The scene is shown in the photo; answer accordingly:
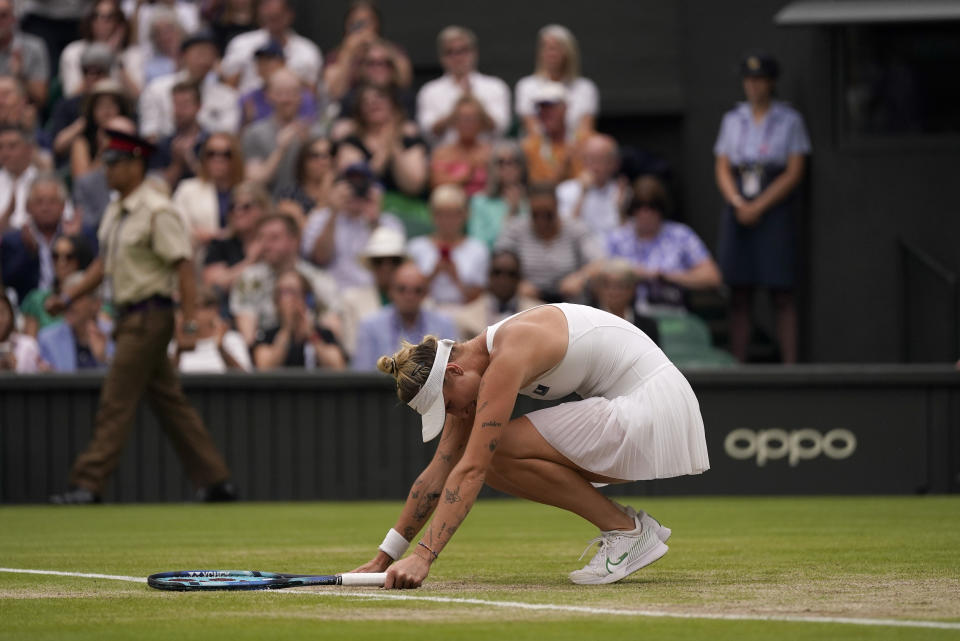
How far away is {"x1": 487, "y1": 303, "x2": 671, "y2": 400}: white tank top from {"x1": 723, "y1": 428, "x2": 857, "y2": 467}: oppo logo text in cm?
657

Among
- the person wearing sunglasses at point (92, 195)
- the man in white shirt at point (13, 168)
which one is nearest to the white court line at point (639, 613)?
the person wearing sunglasses at point (92, 195)

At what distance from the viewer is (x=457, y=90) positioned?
54.3ft

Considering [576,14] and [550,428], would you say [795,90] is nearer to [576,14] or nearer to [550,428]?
[576,14]

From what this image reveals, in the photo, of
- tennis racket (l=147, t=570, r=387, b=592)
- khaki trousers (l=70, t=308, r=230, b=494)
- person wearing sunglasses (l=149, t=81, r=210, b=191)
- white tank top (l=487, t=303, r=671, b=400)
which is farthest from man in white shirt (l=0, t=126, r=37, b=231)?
white tank top (l=487, t=303, r=671, b=400)

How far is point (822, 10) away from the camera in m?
15.8

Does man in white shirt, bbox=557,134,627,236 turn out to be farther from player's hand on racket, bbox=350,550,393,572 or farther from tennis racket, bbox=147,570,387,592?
tennis racket, bbox=147,570,387,592

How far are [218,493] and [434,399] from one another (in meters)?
6.72

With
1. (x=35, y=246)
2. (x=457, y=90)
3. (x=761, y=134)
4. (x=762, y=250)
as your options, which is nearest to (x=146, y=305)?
(x=35, y=246)

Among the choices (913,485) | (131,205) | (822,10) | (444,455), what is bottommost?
(913,485)

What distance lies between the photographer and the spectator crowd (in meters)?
14.3

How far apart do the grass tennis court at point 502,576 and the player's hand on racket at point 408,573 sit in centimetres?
8

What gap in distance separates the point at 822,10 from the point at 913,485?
15.3 feet

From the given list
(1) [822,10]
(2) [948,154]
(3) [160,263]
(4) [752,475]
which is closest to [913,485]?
(4) [752,475]

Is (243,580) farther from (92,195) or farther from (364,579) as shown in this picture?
(92,195)
